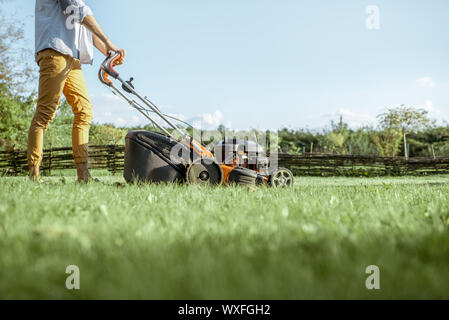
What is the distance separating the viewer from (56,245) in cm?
124

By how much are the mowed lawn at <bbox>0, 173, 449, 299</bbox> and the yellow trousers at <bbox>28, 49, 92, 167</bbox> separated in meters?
1.46

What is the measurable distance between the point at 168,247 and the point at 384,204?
1.59m

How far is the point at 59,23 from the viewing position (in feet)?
10.6

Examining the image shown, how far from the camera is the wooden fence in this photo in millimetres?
10672

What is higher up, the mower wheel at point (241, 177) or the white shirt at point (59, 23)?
the white shirt at point (59, 23)

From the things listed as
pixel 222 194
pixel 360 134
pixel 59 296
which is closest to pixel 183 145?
pixel 222 194

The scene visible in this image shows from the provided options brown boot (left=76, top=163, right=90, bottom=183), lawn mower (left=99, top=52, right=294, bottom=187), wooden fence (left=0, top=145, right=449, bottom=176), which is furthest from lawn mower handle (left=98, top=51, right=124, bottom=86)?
wooden fence (left=0, top=145, right=449, bottom=176)

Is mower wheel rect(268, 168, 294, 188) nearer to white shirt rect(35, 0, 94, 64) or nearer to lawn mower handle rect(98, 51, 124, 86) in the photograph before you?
lawn mower handle rect(98, 51, 124, 86)

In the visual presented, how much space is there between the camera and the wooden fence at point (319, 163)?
1067cm

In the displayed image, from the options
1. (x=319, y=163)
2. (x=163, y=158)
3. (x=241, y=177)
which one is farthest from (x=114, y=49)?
(x=319, y=163)

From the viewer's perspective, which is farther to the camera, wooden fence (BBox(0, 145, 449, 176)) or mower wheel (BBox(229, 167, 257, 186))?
wooden fence (BBox(0, 145, 449, 176))

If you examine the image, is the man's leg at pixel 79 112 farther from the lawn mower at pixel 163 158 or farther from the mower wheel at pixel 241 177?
the mower wheel at pixel 241 177

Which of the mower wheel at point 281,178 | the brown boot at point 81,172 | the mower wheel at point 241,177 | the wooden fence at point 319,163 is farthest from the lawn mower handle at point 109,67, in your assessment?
the wooden fence at point 319,163

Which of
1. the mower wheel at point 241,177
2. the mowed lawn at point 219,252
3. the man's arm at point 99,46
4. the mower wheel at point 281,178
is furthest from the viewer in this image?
the mower wheel at point 281,178
